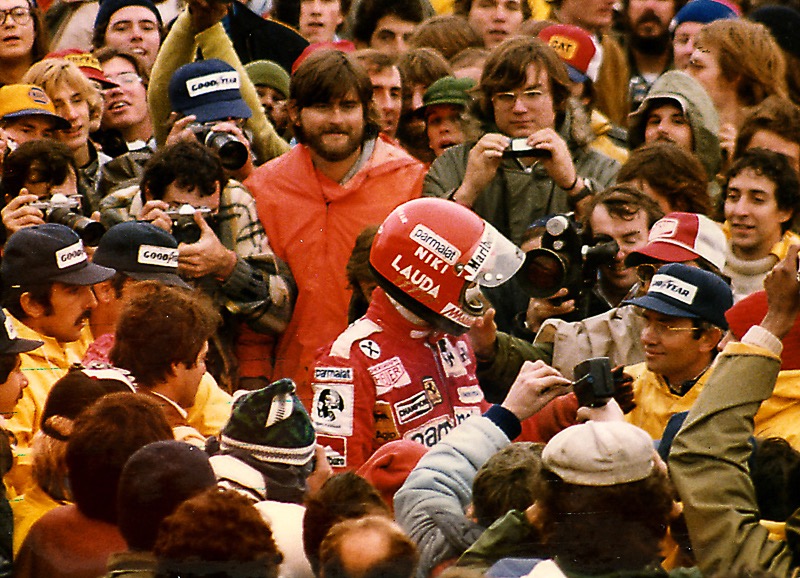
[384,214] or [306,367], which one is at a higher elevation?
[384,214]

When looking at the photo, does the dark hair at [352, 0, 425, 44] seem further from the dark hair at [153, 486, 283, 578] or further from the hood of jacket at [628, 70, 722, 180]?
the dark hair at [153, 486, 283, 578]

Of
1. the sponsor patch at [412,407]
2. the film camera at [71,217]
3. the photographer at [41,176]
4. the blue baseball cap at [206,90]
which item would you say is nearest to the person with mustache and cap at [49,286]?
the film camera at [71,217]

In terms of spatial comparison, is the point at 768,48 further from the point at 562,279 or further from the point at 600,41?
the point at 562,279

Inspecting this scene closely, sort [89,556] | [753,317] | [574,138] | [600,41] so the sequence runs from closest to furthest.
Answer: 1. [89,556]
2. [753,317]
3. [574,138]
4. [600,41]

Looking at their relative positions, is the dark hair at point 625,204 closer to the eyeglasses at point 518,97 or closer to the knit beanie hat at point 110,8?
the eyeglasses at point 518,97

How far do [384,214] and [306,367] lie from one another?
0.78 metres

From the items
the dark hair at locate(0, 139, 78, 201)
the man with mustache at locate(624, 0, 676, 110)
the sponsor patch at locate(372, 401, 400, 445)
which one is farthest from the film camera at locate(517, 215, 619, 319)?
the man with mustache at locate(624, 0, 676, 110)

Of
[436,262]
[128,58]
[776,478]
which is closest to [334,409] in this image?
[436,262]

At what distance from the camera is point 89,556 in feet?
13.4

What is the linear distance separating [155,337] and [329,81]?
2.13 meters

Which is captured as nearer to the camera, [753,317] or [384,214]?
[753,317]

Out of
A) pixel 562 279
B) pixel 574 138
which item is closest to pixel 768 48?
pixel 574 138

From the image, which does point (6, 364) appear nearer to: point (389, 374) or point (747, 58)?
point (389, 374)

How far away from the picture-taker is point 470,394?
5.67 m
